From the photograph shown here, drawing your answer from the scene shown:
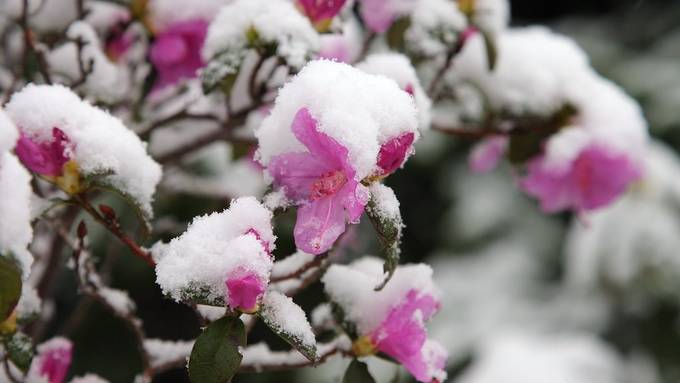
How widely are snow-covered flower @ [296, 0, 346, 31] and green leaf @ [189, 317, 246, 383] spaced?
1.15ft

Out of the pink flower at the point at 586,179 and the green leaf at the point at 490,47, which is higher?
the green leaf at the point at 490,47

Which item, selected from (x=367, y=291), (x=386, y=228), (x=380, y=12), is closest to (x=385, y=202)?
(x=386, y=228)

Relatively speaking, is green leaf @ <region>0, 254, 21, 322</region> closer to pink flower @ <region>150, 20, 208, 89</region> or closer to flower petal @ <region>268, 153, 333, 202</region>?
flower petal @ <region>268, 153, 333, 202</region>

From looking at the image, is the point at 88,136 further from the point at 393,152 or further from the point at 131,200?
the point at 393,152

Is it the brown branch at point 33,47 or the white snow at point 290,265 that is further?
the brown branch at point 33,47

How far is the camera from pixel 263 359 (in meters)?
0.81

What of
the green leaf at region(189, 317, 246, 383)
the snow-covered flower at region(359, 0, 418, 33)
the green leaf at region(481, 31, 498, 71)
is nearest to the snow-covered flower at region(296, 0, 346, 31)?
the snow-covered flower at region(359, 0, 418, 33)

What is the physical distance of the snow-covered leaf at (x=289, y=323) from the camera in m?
0.60

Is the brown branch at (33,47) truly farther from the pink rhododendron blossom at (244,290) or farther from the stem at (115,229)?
the pink rhododendron blossom at (244,290)

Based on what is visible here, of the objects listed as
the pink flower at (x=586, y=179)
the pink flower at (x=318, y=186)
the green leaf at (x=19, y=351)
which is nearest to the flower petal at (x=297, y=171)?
the pink flower at (x=318, y=186)

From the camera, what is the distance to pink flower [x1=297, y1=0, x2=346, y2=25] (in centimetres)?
85

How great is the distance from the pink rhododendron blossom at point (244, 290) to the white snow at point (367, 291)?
146mm

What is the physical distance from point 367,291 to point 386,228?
0.14 meters

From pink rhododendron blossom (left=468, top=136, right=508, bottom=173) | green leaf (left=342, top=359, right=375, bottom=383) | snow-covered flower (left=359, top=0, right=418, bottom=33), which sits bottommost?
pink rhododendron blossom (left=468, top=136, right=508, bottom=173)
